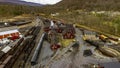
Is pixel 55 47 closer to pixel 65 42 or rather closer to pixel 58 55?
pixel 58 55

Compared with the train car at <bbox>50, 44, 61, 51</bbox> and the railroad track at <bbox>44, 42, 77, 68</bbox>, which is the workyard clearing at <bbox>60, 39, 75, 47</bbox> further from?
the railroad track at <bbox>44, 42, 77, 68</bbox>

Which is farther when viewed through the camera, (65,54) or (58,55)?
(65,54)

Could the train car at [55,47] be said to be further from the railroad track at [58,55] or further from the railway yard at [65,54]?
the railroad track at [58,55]

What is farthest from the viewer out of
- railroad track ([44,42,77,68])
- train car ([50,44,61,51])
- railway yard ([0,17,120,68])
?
train car ([50,44,61,51])

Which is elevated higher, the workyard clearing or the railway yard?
the railway yard

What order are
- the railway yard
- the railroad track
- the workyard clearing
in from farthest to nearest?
the workyard clearing < the railroad track < the railway yard

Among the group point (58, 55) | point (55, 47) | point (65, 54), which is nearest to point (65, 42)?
point (55, 47)

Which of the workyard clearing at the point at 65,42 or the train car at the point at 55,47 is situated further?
the workyard clearing at the point at 65,42

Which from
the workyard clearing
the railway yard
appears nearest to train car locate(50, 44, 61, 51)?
the railway yard

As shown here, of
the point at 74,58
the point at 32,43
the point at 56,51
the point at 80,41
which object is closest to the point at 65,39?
the point at 80,41

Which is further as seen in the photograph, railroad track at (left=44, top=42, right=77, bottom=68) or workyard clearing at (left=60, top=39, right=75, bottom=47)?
workyard clearing at (left=60, top=39, right=75, bottom=47)

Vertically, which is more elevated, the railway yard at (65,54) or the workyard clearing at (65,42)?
the railway yard at (65,54)

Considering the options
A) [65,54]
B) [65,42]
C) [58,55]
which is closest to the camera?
[58,55]

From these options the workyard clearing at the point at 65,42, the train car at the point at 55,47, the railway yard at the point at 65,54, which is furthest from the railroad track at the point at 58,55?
the workyard clearing at the point at 65,42
